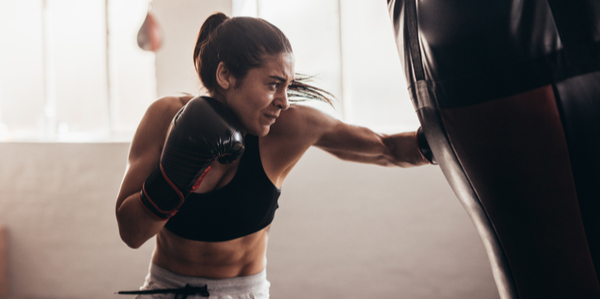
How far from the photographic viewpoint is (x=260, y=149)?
1.12 meters

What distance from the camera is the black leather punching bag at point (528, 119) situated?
41cm

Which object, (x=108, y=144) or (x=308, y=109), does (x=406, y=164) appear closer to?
(x=308, y=109)

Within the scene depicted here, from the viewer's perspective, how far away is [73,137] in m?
2.75

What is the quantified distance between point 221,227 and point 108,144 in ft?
5.89

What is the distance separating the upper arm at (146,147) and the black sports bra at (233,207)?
0.49 feet

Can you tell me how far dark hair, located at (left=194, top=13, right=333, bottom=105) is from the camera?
0.95 m

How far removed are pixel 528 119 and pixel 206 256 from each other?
0.96 m

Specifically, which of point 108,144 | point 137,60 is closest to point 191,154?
point 108,144

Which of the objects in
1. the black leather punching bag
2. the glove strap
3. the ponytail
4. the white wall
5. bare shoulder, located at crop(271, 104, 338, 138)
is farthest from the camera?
the white wall

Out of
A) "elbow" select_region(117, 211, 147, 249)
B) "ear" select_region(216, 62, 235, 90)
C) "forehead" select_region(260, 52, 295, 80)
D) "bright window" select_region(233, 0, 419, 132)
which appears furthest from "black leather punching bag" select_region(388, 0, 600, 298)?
"bright window" select_region(233, 0, 419, 132)

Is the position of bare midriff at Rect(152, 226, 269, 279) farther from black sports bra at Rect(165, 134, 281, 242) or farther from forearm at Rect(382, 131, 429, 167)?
forearm at Rect(382, 131, 429, 167)

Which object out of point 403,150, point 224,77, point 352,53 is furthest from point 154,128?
point 352,53

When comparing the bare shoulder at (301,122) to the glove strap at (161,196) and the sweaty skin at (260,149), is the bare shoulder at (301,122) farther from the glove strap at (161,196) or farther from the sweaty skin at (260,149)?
the glove strap at (161,196)

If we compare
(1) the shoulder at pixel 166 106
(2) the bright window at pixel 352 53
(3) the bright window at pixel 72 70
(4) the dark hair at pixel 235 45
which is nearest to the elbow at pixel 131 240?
(1) the shoulder at pixel 166 106
